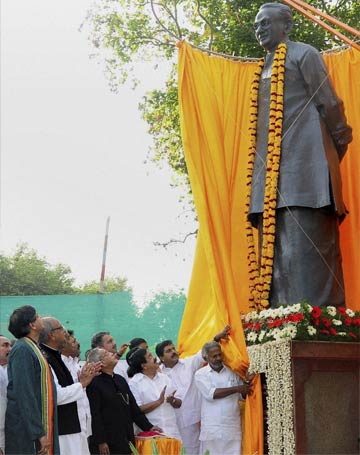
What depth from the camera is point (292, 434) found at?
8398 mm

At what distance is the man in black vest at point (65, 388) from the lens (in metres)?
7.22

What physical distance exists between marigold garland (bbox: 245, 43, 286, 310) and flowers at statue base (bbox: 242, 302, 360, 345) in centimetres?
46

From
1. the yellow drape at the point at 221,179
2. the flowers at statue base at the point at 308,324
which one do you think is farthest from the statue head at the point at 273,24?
the flowers at statue base at the point at 308,324

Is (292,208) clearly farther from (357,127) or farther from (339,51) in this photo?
(339,51)

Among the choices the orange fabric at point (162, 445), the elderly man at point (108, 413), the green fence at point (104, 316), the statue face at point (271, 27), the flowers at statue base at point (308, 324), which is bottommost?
the orange fabric at point (162, 445)

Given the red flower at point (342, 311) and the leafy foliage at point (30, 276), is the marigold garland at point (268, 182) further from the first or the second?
the leafy foliage at point (30, 276)

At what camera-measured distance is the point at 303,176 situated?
9445 millimetres

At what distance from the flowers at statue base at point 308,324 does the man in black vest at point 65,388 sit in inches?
83.7

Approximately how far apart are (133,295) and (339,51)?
4.57 meters

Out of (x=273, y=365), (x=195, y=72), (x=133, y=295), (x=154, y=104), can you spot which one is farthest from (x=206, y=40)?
(x=273, y=365)

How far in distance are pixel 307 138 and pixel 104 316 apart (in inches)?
173

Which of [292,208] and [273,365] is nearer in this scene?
[273,365]

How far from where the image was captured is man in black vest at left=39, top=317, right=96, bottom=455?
23.7ft

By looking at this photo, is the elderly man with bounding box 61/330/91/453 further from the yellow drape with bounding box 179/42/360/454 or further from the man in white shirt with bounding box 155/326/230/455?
the yellow drape with bounding box 179/42/360/454
